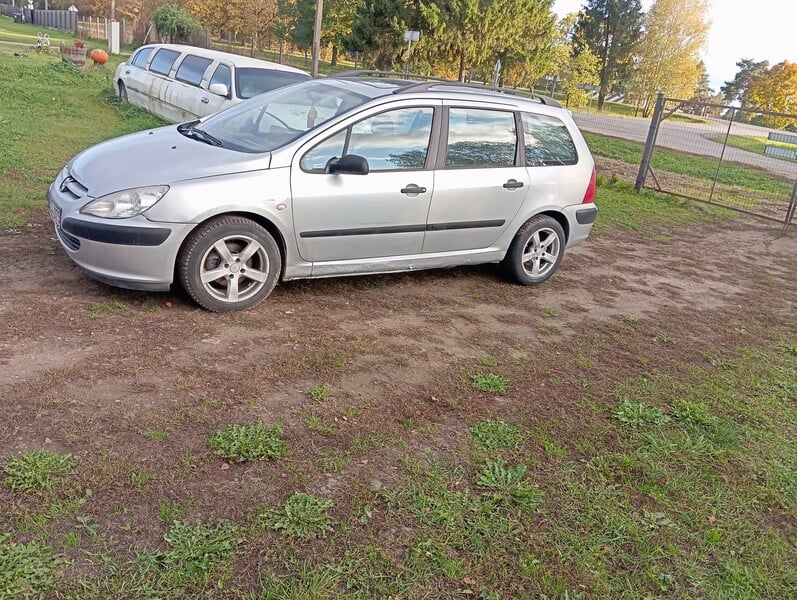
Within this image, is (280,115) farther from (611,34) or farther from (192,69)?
(611,34)

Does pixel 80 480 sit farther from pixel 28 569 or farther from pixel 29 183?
pixel 29 183

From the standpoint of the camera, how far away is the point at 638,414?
4215 millimetres

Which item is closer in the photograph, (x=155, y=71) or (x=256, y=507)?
(x=256, y=507)

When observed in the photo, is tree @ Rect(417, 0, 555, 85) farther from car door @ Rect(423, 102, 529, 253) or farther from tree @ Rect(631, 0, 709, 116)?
car door @ Rect(423, 102, 529, 253)

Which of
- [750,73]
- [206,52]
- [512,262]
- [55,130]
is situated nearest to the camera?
[512,262]

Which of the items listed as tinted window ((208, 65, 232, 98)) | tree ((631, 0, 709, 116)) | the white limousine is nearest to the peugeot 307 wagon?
the white limousine

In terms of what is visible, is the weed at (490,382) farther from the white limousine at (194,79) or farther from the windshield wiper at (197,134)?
the white limousine at (194,79)

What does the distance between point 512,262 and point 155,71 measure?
993 centimetres

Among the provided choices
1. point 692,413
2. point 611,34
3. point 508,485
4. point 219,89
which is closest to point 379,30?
point 219,89

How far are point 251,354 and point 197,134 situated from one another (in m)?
2.18

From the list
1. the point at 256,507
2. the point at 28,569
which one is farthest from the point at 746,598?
the point at 28,569

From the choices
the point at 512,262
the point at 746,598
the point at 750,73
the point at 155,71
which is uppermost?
the point at 750,73

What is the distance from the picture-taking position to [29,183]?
752 cm

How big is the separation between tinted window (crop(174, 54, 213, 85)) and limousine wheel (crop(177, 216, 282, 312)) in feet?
24.5
